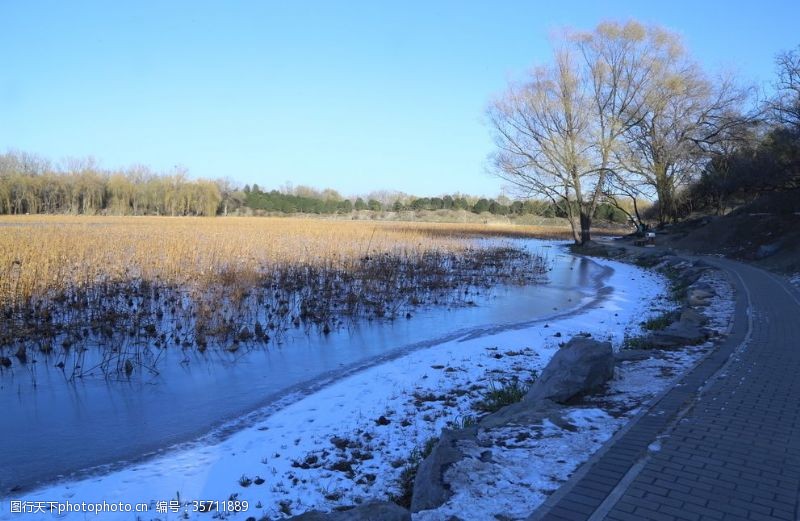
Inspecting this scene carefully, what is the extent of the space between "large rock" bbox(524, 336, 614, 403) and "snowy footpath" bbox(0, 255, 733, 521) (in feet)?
0.63

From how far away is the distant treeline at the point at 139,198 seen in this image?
75.4m

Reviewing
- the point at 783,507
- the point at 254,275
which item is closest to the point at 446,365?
the point at 783,507

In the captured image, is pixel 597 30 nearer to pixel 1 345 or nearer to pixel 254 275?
pixel 254 275

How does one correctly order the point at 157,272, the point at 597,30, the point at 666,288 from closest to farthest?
the point at 157,272
the point at 666,288
the point at 597,30

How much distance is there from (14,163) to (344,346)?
343 feet

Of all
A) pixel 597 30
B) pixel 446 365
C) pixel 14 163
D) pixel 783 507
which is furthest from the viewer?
pixel 14 163

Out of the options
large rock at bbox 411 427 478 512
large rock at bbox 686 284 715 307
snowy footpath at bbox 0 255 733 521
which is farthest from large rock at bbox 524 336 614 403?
large rock at bbox 686 284 715 307

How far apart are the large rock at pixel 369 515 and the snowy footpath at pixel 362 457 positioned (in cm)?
20

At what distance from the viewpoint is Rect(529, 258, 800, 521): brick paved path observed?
3.28 meters

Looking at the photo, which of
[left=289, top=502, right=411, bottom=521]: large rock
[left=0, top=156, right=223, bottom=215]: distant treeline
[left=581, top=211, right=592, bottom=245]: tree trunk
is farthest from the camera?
[left=0, top=156, right=223, bottom=215]: distant treeline

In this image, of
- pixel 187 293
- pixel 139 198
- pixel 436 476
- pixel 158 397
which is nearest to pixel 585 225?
pixel 187 293

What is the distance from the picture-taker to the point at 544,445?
436 cm

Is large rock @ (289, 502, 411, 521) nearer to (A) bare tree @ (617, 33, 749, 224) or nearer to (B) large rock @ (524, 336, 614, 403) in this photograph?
(B) large rock @ (524, 336, 614, 403)

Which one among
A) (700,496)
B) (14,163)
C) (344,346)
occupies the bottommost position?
(344,346)
